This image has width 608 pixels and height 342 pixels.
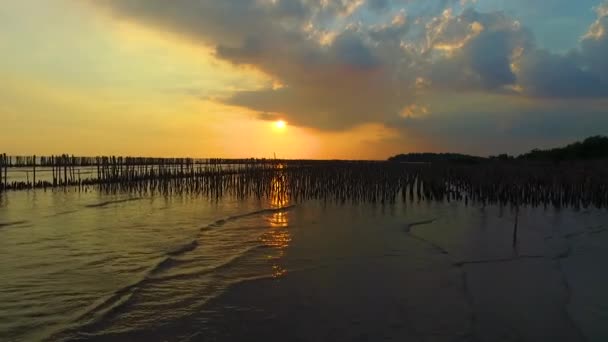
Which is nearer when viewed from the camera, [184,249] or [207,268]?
[207,268]

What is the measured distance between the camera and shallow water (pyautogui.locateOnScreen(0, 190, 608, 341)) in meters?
4.61

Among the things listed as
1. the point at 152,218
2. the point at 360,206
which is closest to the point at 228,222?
the point at 152,218

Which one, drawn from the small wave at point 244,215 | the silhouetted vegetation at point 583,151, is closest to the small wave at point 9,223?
the small wave at point 244,215

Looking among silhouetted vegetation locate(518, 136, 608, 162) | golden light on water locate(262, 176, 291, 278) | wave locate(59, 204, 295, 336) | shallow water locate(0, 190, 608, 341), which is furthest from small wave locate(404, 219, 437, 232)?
silhouetted vegetation locate(518, 136, 608, 162)

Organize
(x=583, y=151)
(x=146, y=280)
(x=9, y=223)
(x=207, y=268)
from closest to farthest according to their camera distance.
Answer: (x=146, y=280)
(x=207, y=268)
(x=9, y=223)
(x=583, y=151)

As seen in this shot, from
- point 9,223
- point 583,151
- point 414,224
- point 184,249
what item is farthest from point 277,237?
point 583,151

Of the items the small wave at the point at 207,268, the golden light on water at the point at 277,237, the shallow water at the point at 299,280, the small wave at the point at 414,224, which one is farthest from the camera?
the small wave at the point at 414,224

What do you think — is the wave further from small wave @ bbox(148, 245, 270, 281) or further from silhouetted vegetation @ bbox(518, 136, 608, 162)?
silhouetted vegetation @ bbox(518, 136, 608, 162)

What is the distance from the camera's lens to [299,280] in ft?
21.0

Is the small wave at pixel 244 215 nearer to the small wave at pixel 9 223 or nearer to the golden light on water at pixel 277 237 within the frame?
the golden light on water at pixel 277 237

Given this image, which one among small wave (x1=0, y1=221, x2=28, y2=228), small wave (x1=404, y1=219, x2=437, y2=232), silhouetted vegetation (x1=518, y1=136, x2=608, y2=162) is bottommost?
small wave (x1=404, y1=219, x2=437, y2=232)

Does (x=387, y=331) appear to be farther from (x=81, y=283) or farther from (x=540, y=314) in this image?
(x=81, y=283)

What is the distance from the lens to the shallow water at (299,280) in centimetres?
461

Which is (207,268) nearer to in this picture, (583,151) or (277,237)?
(277,237)
